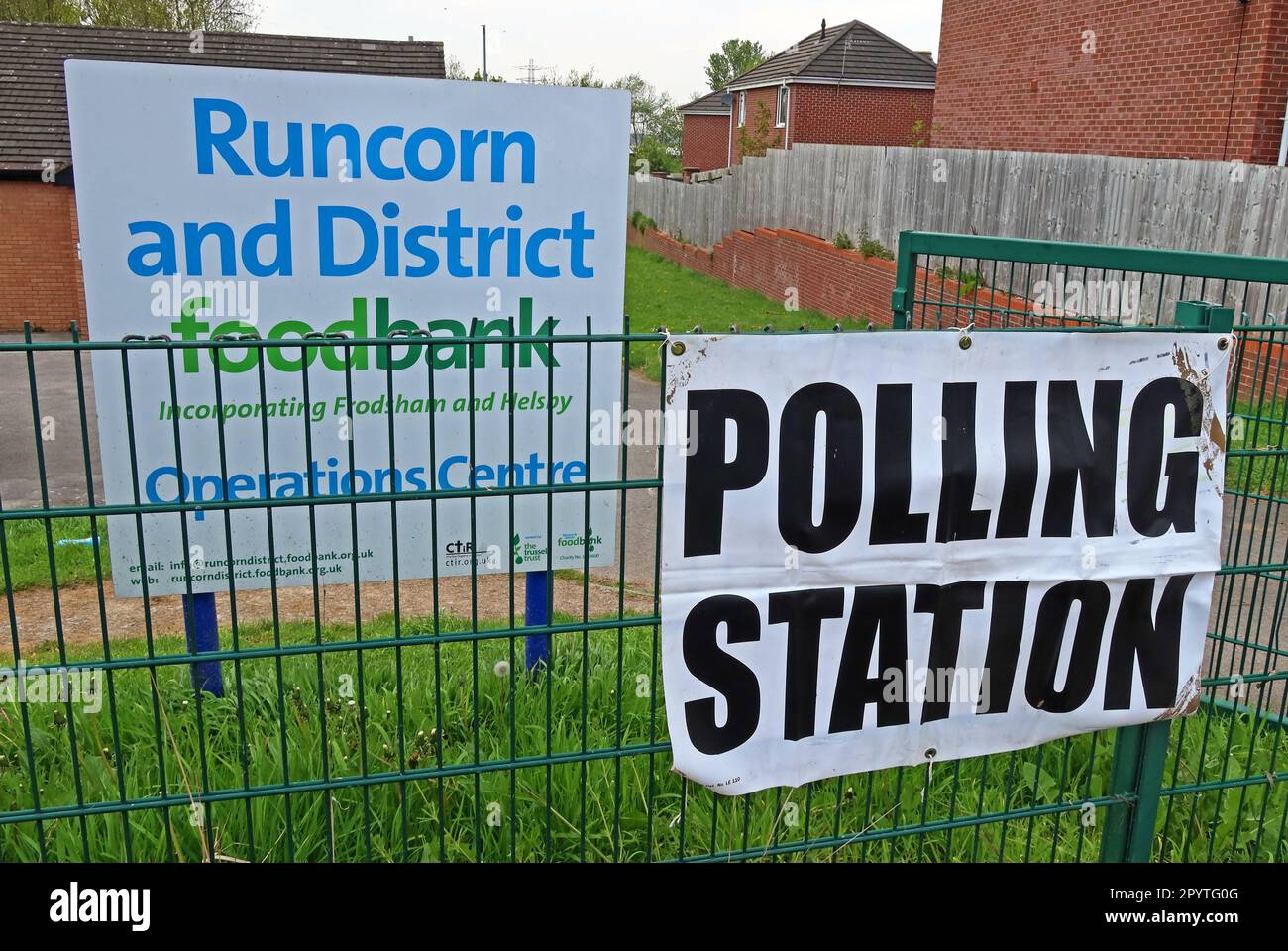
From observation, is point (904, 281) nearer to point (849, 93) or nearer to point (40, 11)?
point (40, 11)

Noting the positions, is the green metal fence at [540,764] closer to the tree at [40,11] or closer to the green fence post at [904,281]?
the green fence post at [904,281]

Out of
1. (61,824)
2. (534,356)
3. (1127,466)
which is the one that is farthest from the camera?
(534,356)

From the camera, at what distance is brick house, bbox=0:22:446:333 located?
63.0ft

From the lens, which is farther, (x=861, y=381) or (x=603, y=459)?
(x=603, y=459)

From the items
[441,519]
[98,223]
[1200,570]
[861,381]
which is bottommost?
[441,519]

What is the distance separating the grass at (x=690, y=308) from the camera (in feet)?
54.4

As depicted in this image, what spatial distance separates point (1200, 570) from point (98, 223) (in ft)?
11.9

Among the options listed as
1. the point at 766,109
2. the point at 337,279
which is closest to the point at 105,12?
the point at 766,109

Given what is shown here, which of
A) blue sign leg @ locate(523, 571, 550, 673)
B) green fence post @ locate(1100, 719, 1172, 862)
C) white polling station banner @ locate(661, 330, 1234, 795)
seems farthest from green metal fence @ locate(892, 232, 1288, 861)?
blue sign leg @ locate(523, 571, 550, 673)

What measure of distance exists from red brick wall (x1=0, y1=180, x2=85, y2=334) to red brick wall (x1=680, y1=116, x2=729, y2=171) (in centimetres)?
3202
